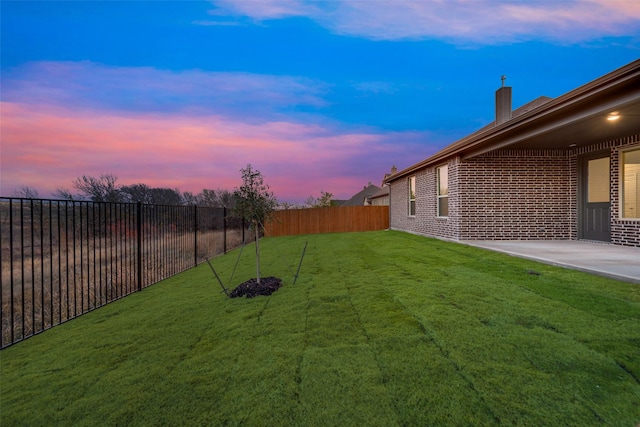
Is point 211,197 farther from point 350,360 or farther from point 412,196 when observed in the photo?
point 350,360

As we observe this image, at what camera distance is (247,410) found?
1924 mm

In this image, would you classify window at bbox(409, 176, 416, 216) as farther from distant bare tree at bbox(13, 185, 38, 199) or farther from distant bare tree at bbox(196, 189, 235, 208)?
distant bare tree at bbox(13, 185, 38, 199)

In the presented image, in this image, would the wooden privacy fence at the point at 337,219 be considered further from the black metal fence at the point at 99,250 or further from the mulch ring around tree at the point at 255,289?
the mulch ring around tree at the point at 255,289

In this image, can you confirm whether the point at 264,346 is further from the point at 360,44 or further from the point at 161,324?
the point at 360,44

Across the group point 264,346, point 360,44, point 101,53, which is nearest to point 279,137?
point 360,44

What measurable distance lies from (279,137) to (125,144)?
6.18m

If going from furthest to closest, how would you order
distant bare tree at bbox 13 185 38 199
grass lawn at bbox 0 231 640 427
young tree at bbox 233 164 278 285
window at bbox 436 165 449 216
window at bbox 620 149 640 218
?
window at bbox 436 165 449 216
distant bare tree at bbox 13 185 38 199
window at bbox 620 149 640 218
young tree at bbox 233 164 278 285
grass lawn at bbox 0 231 640 427

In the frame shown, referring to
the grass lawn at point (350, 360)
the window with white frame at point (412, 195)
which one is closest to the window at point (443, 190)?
the window with white frame at point (412, 195)

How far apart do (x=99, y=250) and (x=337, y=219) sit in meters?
15.1

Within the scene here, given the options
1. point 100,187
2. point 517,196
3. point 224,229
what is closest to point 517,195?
point 517,196

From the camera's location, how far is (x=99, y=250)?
16.5 ft

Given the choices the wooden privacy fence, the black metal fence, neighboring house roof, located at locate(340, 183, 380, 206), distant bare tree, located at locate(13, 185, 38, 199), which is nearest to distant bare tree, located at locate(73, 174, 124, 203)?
distant bare tree, located at locate(13, 185, 38, 199)

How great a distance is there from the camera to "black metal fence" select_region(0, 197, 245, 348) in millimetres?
4449

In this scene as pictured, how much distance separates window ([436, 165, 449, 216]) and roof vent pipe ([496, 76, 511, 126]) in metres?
5.41
